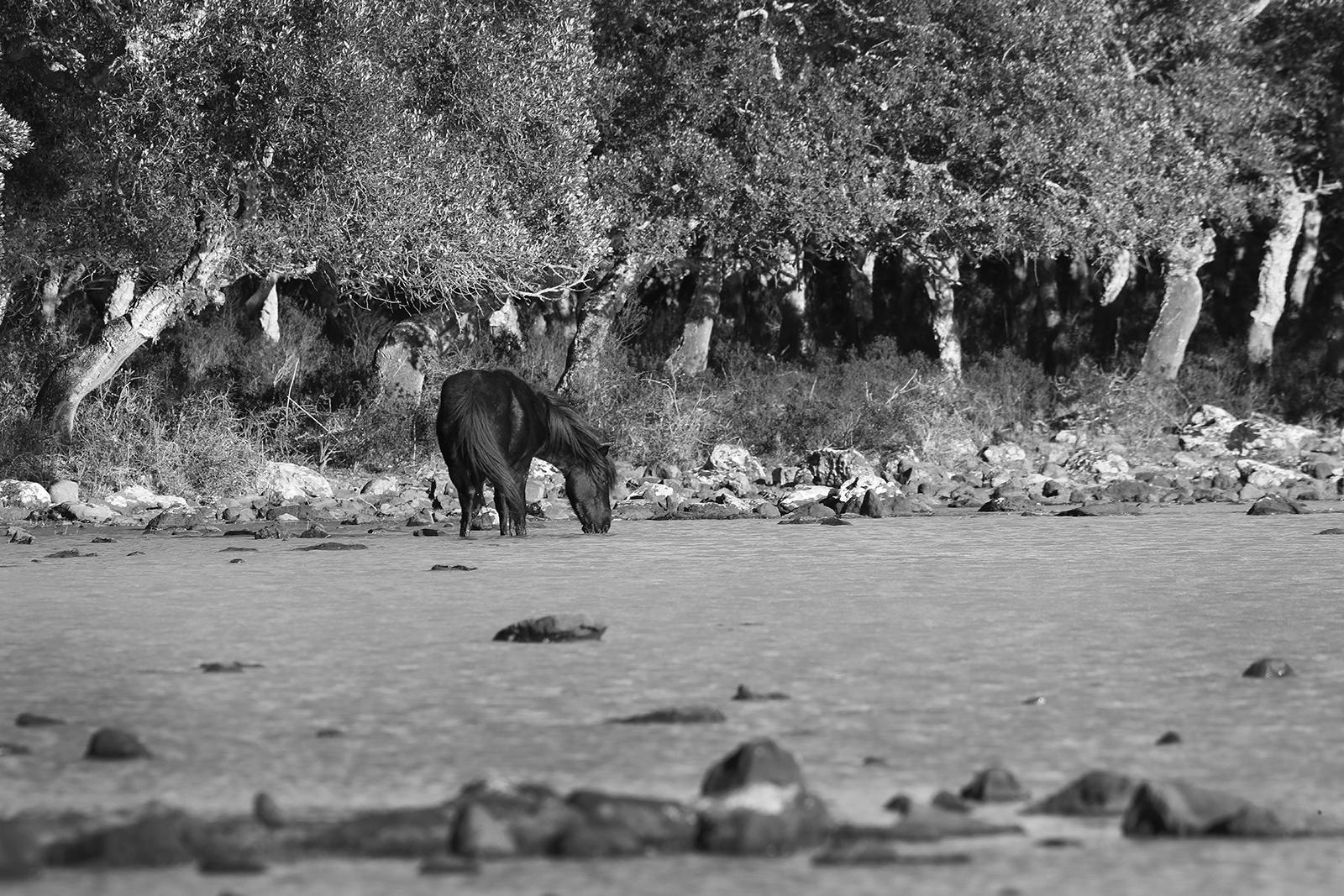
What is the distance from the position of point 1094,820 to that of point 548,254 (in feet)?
60.9

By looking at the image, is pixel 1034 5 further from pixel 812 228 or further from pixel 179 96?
pixel 179 96

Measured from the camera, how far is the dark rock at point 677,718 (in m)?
6.21

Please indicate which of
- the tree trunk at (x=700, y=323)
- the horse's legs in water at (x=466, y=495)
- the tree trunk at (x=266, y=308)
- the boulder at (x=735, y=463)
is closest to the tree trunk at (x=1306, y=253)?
the tree trunk at (x=700, y=323)

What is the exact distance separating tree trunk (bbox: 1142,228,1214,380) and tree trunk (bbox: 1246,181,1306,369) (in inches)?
80.7

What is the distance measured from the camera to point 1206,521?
1762 centimetres

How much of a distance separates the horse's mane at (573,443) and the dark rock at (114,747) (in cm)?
1104

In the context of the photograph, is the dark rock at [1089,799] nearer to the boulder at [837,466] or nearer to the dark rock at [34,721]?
the dark rock at [34,721]

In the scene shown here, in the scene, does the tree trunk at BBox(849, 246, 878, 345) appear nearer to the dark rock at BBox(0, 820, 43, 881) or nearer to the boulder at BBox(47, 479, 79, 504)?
the boulder at BBox(47, 479, 79, 504)

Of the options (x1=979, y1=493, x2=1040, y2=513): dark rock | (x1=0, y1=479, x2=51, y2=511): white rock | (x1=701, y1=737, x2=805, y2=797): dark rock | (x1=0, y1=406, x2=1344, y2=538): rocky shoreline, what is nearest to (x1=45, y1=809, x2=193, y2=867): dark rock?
(x1=701, y1=737, x2=805, y2=797): dark rock

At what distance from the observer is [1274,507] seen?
19.2 meters

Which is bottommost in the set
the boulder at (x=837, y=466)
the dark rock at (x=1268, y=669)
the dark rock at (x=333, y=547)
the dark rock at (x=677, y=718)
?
the dark rock at (x=333, y=547)

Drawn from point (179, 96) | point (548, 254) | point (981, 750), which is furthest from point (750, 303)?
point (981, 750)

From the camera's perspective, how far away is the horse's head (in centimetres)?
1661

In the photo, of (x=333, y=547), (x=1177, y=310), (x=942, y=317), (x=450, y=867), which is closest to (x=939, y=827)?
(x=450, y=867)
